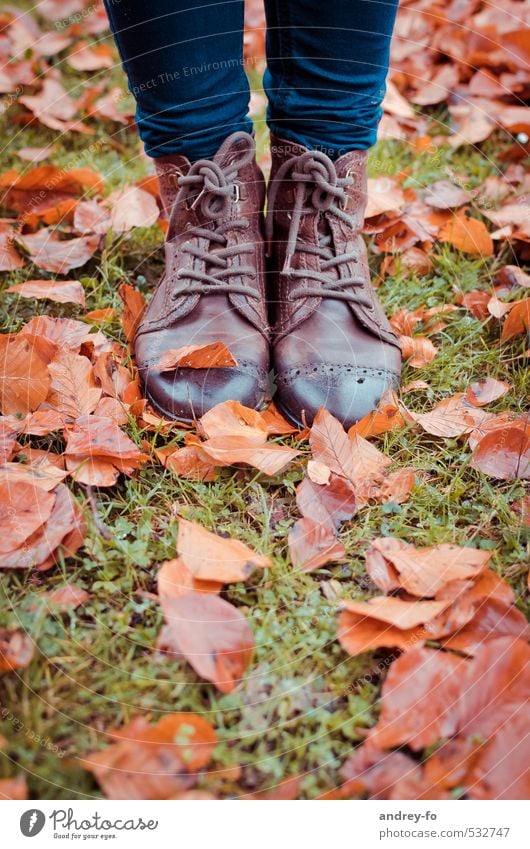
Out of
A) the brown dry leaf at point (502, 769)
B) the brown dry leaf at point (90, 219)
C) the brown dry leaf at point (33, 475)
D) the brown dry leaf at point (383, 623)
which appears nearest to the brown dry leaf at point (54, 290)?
the brown dry leaf at point (90, 219)

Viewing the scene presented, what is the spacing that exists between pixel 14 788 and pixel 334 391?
23.6 inches

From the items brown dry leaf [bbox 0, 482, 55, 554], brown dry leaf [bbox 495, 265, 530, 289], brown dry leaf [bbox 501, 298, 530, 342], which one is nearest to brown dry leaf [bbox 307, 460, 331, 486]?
brown dry leaf [bbox 0, 482, 55, 554]

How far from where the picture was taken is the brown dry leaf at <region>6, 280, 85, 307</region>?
1.12 metres

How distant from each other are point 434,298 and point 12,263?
0.75 meters

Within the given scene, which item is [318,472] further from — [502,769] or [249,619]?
[502,769]

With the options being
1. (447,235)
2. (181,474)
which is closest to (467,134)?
(447,235)

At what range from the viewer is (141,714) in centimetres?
66

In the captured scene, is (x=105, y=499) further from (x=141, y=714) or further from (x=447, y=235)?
(x=447, y=235)

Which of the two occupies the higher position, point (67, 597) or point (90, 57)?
point (90, 57)

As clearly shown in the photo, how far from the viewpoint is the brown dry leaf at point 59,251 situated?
121 cm

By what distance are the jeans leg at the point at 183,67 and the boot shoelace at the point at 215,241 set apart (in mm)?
43

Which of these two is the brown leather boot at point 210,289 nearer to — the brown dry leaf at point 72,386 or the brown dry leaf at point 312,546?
the brown dry leaf at point 72,386

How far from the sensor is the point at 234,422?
915 mm

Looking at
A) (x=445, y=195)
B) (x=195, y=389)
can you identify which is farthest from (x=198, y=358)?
(x=445, y=195)
